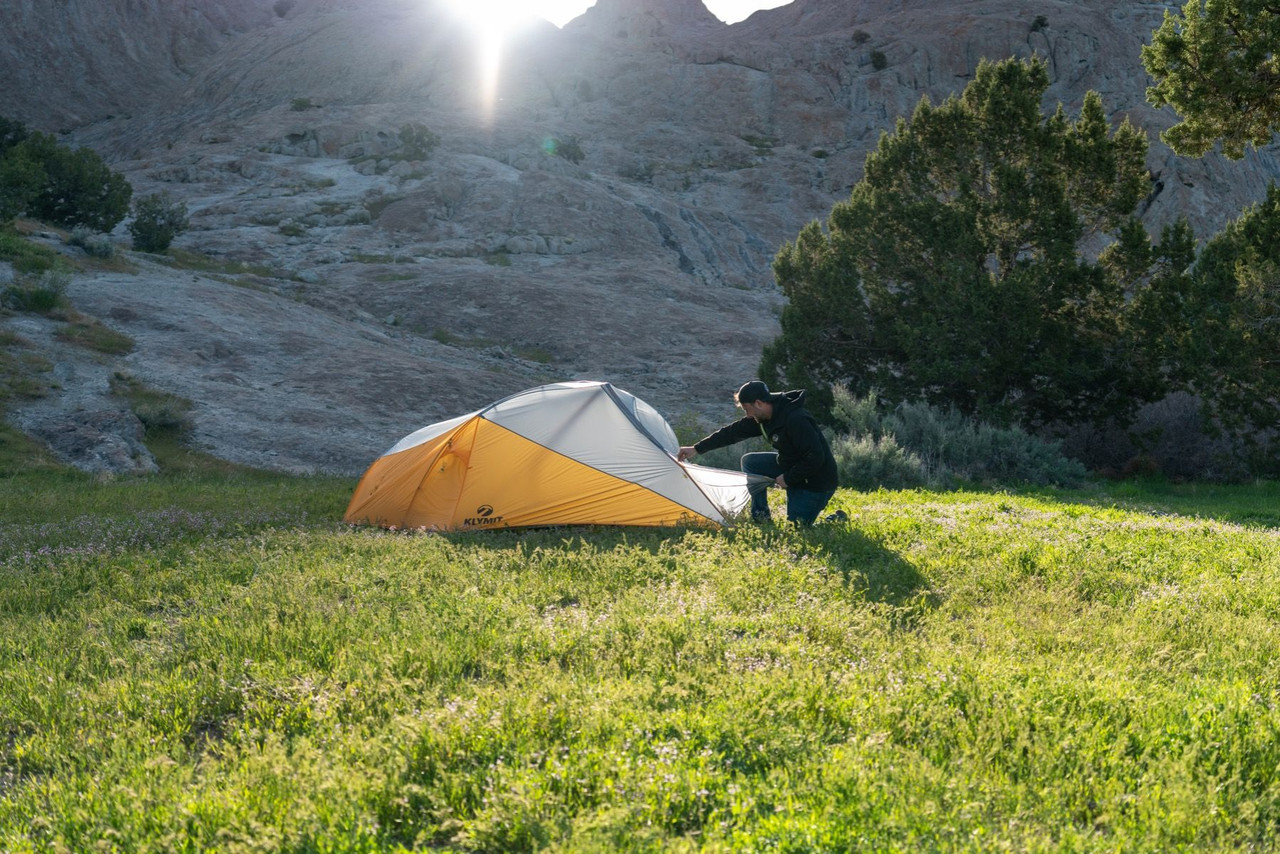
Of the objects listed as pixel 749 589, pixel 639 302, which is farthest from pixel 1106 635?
pixel 639 302

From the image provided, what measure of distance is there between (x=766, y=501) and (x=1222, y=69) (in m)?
11.9

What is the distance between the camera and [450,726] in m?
3.97

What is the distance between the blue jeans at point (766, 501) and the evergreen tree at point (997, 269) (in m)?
8.85

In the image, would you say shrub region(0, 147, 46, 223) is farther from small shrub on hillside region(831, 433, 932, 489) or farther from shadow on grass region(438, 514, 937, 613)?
small shrub on hillside region(831, 433, 932, 489)

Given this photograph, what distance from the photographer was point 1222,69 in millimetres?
14922

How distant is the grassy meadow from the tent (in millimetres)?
1558

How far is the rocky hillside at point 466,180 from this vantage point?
81.0 ft

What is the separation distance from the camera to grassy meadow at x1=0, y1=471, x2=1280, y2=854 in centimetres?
335

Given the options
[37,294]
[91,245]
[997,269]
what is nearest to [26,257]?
[91,245]

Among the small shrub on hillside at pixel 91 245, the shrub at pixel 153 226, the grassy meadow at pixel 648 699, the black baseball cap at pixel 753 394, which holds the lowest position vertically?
the grassy meadow at pixel 648 699

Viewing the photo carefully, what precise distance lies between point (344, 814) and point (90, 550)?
265 inches

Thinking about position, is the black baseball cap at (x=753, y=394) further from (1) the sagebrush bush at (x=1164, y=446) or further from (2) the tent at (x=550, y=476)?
(1) the sagebrush bush at (x=1164, y=446)

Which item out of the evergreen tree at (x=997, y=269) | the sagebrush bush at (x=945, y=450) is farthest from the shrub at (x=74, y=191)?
the sagebrush bush at (x=945, y=450)

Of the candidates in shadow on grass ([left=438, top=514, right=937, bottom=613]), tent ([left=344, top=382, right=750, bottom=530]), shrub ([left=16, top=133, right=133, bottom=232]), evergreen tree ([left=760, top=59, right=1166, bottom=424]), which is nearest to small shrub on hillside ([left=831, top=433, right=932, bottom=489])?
evergreen tree ([left=760, top=59, right=1166, bottom=424])
